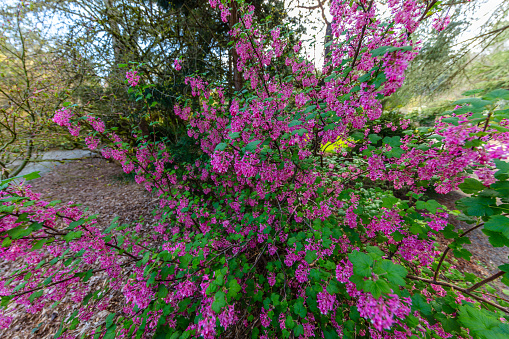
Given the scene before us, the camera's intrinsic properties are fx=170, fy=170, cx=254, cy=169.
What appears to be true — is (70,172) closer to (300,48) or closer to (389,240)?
(300,48)

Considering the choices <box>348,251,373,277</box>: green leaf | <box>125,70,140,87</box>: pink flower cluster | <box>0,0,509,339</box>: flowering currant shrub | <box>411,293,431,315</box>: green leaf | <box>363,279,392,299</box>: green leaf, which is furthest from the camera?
<box>125,70,140,87</box>: pink flower cluster

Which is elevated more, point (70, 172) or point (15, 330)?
point (70, 172)

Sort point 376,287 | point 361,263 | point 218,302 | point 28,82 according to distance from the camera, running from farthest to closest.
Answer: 1. point 28,82
2. point 218,302
3. point 361,263
4. point 376,287

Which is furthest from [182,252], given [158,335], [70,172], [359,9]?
[70,172]

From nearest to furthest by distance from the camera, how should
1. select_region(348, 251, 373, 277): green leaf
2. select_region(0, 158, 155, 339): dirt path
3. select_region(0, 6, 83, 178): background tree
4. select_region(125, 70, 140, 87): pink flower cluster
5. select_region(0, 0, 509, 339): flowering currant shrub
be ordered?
select_region(348, 251, 373, 277): green leaf
select_region(0, 0, 509, 339): flowering currant shrub
select_region(125, 70, 140, 87): pink flower cluster
select_region(0, 158, 155, 339): dirt path
select_region(0, 6, 83, 178): background tree

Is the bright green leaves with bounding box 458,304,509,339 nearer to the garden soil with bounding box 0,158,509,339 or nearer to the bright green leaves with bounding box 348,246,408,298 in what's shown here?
the bright green leaves with bounding box 348,246,408,298

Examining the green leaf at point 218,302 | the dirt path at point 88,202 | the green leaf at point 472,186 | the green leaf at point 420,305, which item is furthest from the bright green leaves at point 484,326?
the dirt path at point 88,202

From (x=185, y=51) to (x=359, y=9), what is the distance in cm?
617

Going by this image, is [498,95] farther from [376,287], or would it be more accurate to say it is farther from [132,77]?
[132,77]

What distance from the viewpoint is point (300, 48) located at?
10.0 feet

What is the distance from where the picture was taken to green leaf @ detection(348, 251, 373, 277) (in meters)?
1.20

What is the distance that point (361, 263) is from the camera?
126 cm

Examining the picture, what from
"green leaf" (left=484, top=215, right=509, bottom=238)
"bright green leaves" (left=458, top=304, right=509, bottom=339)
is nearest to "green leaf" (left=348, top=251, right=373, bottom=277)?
"bright green leaves" (left=458, top=304, right=509, bottom=339)

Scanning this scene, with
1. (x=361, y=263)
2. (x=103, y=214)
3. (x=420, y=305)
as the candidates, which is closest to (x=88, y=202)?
(x=103, y=214)
